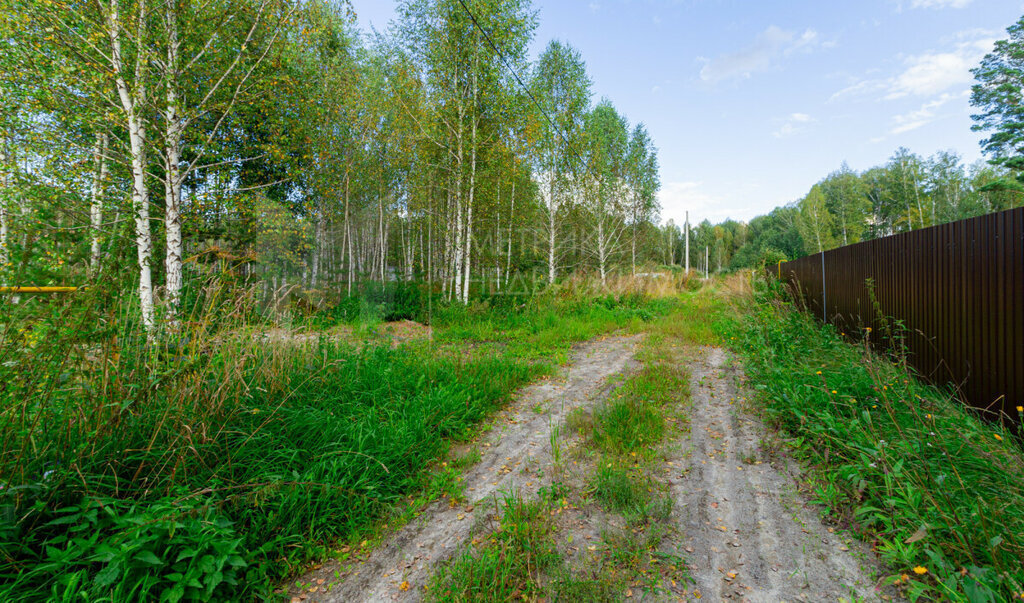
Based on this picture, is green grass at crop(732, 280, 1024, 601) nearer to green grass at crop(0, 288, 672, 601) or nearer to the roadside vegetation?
the roadside vegetation

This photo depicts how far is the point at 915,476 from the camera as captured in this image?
223cm

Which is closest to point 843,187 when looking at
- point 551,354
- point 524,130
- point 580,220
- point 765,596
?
point 580,220

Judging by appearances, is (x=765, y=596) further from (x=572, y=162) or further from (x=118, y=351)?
(x=572, y=162)

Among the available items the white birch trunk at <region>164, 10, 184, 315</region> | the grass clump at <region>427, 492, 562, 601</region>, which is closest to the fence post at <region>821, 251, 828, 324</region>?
the grass clump at <region>427, 492, 562, 601</region>

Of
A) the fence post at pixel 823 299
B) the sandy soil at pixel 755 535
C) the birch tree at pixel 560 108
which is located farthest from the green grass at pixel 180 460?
the birch tree at pixel 560 108

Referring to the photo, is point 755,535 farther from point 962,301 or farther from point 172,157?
point 172,157

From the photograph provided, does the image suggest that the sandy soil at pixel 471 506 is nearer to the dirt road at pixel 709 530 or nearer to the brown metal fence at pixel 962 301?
the dirt road at pixel 709 530

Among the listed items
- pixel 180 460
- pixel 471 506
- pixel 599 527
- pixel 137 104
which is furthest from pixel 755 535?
pixel 137 104

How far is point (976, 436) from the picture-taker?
2.63m

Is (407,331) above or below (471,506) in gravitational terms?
above

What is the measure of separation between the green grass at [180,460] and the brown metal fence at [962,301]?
4.58 metres

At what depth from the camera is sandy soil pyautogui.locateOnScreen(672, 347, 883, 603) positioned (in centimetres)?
183

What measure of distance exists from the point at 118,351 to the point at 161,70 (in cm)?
712

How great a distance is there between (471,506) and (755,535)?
5.93 feet
